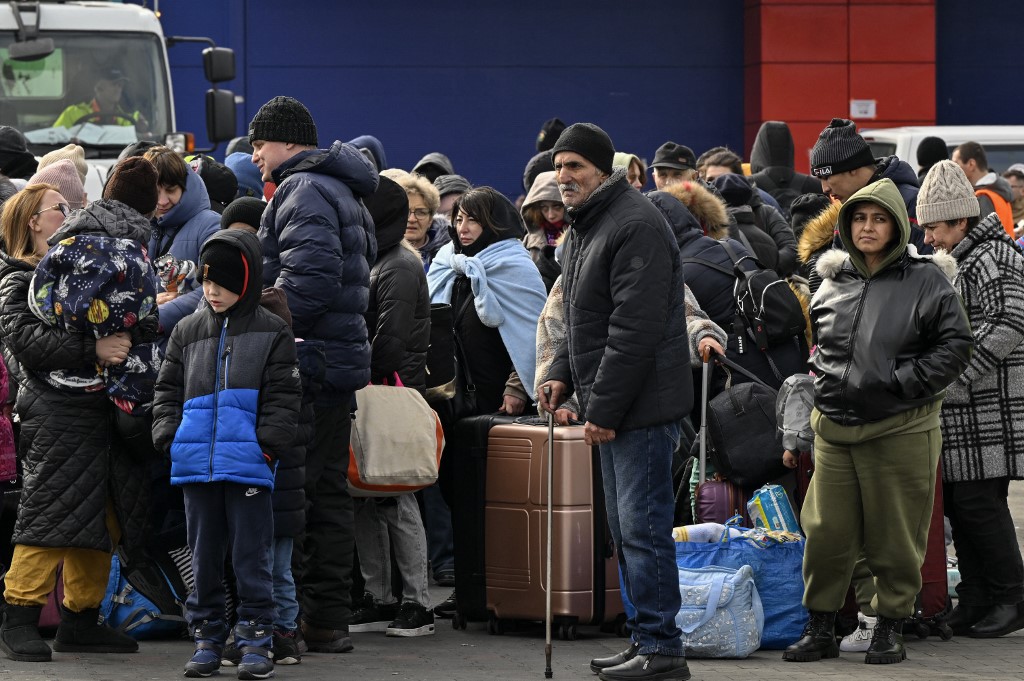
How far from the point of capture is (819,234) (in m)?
8.24

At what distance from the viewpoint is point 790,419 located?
7492 mm

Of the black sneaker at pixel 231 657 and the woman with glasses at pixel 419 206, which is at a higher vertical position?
the woman with glasses at pixel 419 206

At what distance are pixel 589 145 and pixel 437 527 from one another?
2985 millimetres

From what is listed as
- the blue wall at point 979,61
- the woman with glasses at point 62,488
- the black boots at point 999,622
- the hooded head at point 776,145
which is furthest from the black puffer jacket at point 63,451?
the blue wall at point 979,61

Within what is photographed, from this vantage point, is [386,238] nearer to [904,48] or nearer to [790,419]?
[790,419]

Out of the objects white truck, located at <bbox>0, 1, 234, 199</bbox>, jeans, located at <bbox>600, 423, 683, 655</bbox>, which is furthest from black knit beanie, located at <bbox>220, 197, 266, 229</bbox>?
white truck, located at <bbox>0, 1, 234, 199</bbox>

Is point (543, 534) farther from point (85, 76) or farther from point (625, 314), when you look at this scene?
point (85, 76)

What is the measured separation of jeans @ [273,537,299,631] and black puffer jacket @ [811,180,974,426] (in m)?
2.31

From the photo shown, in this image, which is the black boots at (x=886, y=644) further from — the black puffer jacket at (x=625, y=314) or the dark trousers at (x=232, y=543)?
the dark trousers at (x=232, y=543)

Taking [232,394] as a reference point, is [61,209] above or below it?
Answer: above

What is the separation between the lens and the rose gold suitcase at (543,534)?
24.5 ft

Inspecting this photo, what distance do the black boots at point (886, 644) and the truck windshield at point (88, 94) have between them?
29.1 feet

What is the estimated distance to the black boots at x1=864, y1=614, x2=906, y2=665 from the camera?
7.07 meters

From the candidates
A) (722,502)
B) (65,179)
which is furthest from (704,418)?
(65,179)
